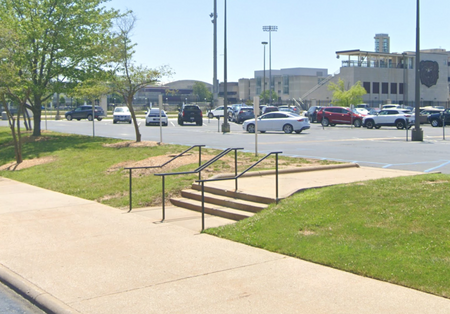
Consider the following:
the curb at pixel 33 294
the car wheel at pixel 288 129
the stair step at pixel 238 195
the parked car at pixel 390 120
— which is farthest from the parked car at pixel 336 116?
the curb at pixel 33 294

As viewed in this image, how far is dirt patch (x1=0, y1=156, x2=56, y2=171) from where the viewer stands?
66.8 feet

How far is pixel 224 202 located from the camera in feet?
35.9

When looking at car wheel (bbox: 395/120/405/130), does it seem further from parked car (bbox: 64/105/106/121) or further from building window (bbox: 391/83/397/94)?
building window (bbox: 391/83/397/94)

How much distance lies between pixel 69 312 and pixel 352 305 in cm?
295

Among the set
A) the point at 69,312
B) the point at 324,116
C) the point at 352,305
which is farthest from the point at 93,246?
the point at 324,116

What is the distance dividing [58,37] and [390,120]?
26035 millimetres

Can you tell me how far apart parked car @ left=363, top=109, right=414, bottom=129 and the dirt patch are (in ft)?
91.4

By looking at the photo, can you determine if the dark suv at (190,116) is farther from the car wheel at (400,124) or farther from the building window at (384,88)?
the building window at (384,88)

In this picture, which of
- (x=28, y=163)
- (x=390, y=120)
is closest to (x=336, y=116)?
(x=390, y=120)

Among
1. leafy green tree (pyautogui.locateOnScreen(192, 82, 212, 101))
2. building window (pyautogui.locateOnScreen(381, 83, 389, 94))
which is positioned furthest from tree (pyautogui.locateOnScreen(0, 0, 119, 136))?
leafy green tree (pyautogui.locateOnScreen(192, 82, 212, 101))

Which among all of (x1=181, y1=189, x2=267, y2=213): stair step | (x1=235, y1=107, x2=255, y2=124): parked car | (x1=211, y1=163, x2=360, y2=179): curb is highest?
(x1=235, y1=107, x2=255, y2=124): parked car

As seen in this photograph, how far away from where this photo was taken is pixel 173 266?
721 centimetres

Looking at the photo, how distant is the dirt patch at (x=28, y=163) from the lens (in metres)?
20.4

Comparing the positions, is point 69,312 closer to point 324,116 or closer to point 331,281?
point 331,281
